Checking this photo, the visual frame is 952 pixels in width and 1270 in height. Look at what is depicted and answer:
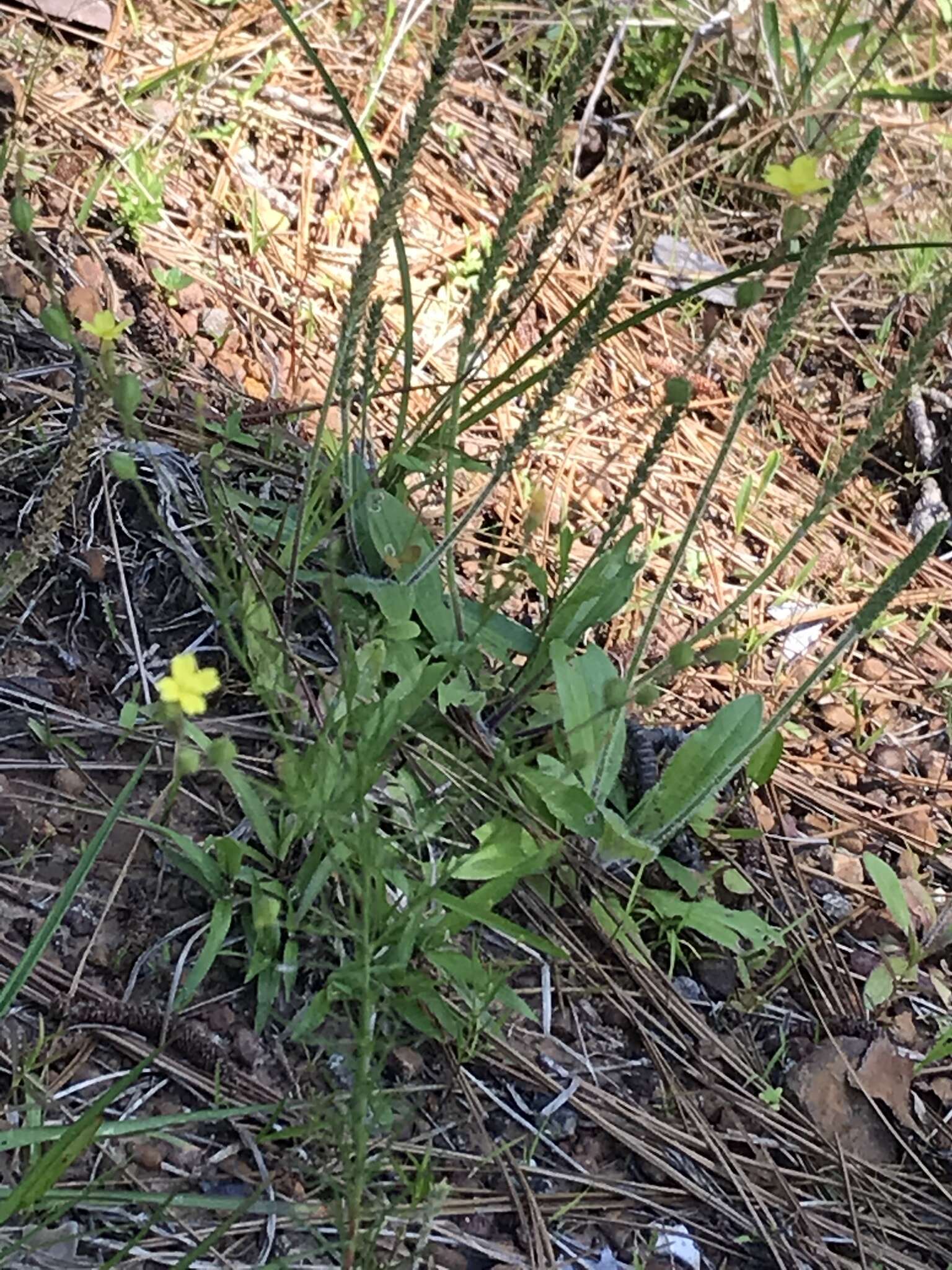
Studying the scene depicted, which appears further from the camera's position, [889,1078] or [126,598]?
[126,598]

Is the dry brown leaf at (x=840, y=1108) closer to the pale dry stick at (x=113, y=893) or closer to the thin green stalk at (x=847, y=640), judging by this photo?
the thin green stalk at (x=847, y=640)

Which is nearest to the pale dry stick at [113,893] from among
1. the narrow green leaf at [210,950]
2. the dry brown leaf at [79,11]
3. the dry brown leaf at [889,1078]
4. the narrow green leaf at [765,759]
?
the narrow green leaf at [210,950]

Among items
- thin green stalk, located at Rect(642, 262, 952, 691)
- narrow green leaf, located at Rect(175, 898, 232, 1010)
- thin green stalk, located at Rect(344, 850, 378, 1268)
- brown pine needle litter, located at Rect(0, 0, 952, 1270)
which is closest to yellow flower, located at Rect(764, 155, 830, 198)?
thin green stalk, located at Rect(642, 262, 952, 691)

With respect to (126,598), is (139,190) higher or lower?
higher

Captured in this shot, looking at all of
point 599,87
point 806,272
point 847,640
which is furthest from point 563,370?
point 599,87

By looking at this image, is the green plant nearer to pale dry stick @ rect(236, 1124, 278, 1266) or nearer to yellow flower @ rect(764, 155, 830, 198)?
yellow flower @ rect(764, 155, 830, 198)

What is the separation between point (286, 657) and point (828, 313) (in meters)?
1.86

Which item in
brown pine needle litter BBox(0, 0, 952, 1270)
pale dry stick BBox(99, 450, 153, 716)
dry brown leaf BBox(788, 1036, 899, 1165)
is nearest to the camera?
brown pine needle litter BBox(0, 0, 952, 1270)

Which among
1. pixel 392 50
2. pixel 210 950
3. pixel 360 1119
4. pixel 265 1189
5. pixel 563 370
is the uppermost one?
pixel 392 50

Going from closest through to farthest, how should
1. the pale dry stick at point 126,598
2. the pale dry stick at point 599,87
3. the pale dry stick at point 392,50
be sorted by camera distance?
the pale dry stick at point 126,598 < the pale dry stick at point 392,50 < the pale dry stick at point 599,87

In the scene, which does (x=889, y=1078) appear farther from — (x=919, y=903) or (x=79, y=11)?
(x=79, y=11)

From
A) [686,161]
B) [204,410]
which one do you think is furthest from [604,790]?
[686,161]

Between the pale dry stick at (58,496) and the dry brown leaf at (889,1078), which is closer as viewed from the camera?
the pale dry stick at (58,496)

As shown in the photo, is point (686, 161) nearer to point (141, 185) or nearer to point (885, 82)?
point (885, 82)
